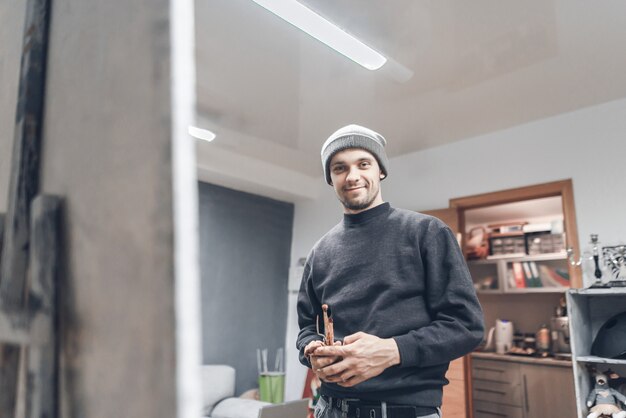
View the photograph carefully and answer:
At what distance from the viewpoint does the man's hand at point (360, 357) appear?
2.84ft

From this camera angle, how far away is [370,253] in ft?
3.48

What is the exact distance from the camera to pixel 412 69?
263 centimetres

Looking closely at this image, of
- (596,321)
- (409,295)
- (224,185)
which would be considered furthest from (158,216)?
(224,185)

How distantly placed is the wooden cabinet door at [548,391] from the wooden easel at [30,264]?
411cm

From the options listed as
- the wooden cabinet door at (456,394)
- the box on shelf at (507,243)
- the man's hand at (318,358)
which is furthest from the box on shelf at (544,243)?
the man's hand at (318,358)

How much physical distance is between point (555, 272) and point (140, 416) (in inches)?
191

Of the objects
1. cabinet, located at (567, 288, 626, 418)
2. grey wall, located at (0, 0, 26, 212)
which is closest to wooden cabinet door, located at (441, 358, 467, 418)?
cabinet, located at (567, 288, 626, 418)

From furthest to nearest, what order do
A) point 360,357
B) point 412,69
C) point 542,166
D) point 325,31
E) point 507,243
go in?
1. point 507,243
2. point 542,166
3. point 412,69
4. point 325,31
5. point 360,357

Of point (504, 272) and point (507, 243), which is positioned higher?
point (507, 243)

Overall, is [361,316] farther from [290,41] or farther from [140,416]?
[290,41]

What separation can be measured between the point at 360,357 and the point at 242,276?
3651 mm

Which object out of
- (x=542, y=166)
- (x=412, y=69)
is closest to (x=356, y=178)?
(x=412, y=69)

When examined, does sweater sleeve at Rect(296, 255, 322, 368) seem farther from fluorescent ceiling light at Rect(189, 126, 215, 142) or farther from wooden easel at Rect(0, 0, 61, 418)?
fluorescent ceiling light at Rect(189, 126, 215, 142)

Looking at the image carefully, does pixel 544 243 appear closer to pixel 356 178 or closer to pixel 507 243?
pixel 507 243
